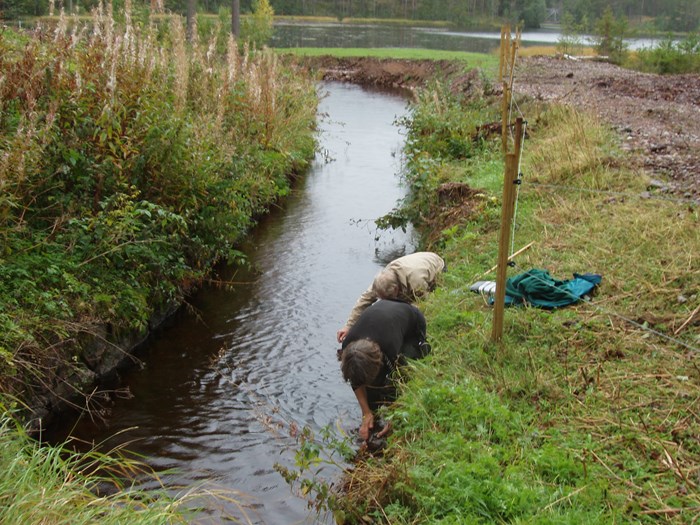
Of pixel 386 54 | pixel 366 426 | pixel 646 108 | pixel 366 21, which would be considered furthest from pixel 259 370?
pixel 366 21

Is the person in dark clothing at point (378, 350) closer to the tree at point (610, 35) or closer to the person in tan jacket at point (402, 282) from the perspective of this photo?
the person in tan jacket at point (402, 282)

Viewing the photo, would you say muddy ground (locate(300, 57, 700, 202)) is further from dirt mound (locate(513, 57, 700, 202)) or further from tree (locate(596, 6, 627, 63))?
tree (locate(596, 6, 627, 63))

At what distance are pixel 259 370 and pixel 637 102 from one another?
12491mm

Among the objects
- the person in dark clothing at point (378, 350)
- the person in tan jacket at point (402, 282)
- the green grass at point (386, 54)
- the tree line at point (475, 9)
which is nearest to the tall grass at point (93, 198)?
the person in tan jacket at point (402, 282)

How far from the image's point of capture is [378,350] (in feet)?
17.1

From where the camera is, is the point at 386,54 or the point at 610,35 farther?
the point at 386,54

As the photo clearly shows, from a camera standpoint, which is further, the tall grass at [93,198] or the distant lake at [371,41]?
the distant lake at [371,41]

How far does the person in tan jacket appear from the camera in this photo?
6.20m

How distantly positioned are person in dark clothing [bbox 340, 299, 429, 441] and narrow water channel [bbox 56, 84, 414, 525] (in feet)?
1.21

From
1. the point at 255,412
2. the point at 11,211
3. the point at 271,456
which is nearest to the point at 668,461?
the point at 271,456

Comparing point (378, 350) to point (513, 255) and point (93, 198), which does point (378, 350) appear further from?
point (93, 198)

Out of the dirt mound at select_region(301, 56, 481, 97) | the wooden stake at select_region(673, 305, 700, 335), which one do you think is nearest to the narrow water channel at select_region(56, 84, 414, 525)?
the wooden stake at select_region(673, 305, 700, 335)

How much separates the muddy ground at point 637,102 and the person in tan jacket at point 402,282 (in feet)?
10.1

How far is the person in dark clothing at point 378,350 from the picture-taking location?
5.16 meters
